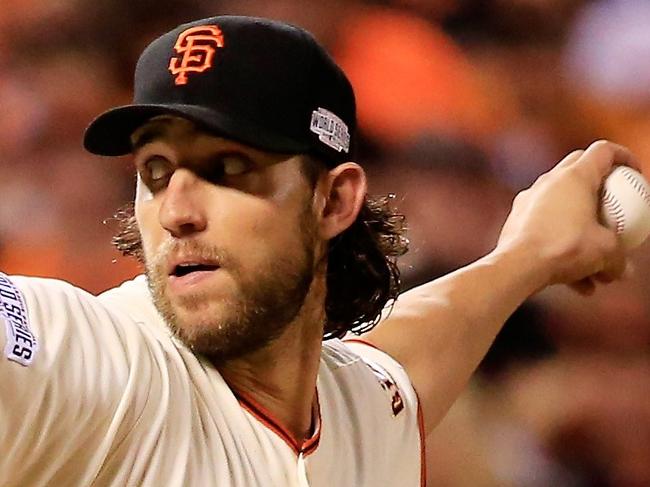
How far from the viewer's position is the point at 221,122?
68 cm

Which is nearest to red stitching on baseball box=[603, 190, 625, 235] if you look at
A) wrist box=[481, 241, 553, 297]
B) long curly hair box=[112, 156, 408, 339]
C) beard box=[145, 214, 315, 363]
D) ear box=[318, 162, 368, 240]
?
wrist box=[481, 241, 553, 297]

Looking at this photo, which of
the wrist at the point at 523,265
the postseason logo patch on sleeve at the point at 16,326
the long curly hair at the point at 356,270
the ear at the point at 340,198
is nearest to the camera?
the postseason logo patch on sleeve at the point at 16,326

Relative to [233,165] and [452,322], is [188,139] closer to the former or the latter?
[233,165]

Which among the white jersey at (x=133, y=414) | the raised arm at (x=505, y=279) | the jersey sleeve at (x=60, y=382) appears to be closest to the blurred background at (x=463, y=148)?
the raised arm at (x=505, y=279)

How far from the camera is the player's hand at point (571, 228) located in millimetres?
1189

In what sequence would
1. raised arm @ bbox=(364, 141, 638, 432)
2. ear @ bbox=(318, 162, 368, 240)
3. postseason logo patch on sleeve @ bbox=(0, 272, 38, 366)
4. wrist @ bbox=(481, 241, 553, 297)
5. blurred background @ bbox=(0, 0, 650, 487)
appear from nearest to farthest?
postseason logo patch on sleeve @ bbox=(0, 272, 38, 366), ear @ bbox=(318, 162, 368, 240), raised arm @ bbox=(364, 141, 638, 432), wrist @ bbox=(481, 241, 553, 297), blurred background @ bbox=(0, 0, 650, 487)

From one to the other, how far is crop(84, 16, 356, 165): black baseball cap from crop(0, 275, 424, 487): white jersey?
0.14 m

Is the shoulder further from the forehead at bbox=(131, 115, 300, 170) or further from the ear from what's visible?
the forehead at bbox=(131, 115, 300, 170)

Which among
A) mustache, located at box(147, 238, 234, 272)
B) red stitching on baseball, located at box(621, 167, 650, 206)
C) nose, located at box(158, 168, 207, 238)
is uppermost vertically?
nose, located at box(158, 168, 207, 238)

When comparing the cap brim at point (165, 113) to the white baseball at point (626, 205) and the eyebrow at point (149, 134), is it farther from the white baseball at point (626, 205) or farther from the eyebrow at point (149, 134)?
the white baseball at point (626, 205)

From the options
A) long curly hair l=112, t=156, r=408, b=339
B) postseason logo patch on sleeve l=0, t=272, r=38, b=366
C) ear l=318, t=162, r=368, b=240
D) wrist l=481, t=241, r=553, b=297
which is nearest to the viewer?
postseason logo patch on sleeve l=0, t=272, r=38, b=366

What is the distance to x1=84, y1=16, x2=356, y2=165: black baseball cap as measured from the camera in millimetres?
689

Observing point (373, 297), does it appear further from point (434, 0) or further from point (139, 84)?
point (434, 0)

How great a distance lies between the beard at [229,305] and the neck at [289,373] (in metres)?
0.02
